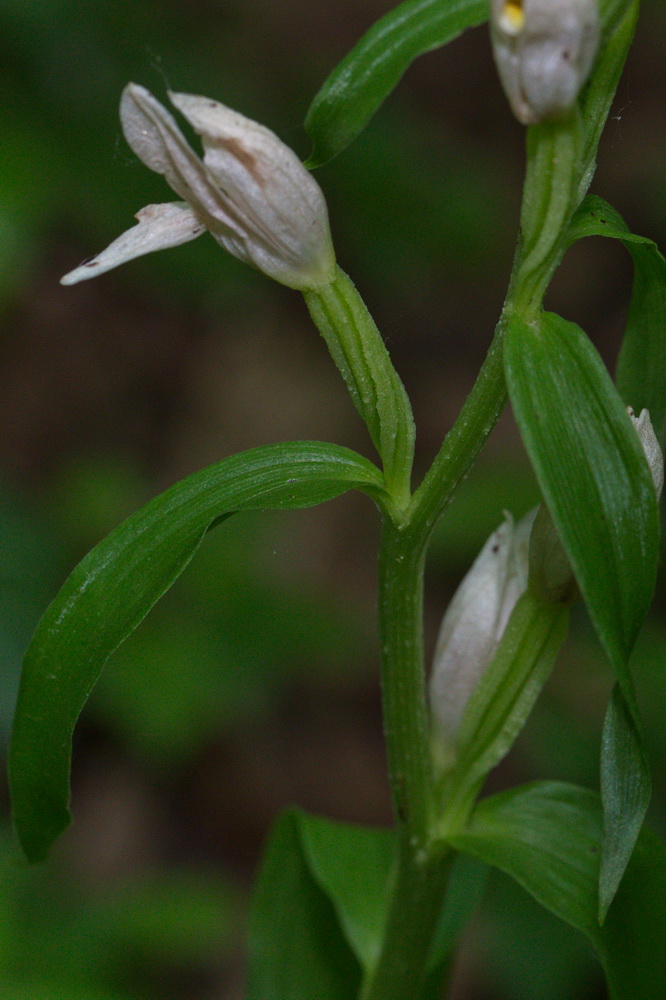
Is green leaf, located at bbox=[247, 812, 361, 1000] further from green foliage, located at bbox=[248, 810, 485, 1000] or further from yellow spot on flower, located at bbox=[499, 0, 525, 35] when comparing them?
yellow spot on flower, located at bbox=[499, 0, 525, 35]

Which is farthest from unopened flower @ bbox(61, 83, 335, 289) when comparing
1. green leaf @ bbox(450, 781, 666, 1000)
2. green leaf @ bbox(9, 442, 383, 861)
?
green leaf @ bbox(450, 781, 666, 1000)

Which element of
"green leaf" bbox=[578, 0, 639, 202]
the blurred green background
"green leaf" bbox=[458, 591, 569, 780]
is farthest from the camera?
the blurred green background

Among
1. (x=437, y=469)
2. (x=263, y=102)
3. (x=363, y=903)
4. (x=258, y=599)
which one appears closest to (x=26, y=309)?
(x=263, y=102)

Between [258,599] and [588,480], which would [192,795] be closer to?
[258,599]

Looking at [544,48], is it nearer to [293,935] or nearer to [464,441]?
[464,441]

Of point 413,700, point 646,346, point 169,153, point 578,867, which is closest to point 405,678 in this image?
point 413,700
